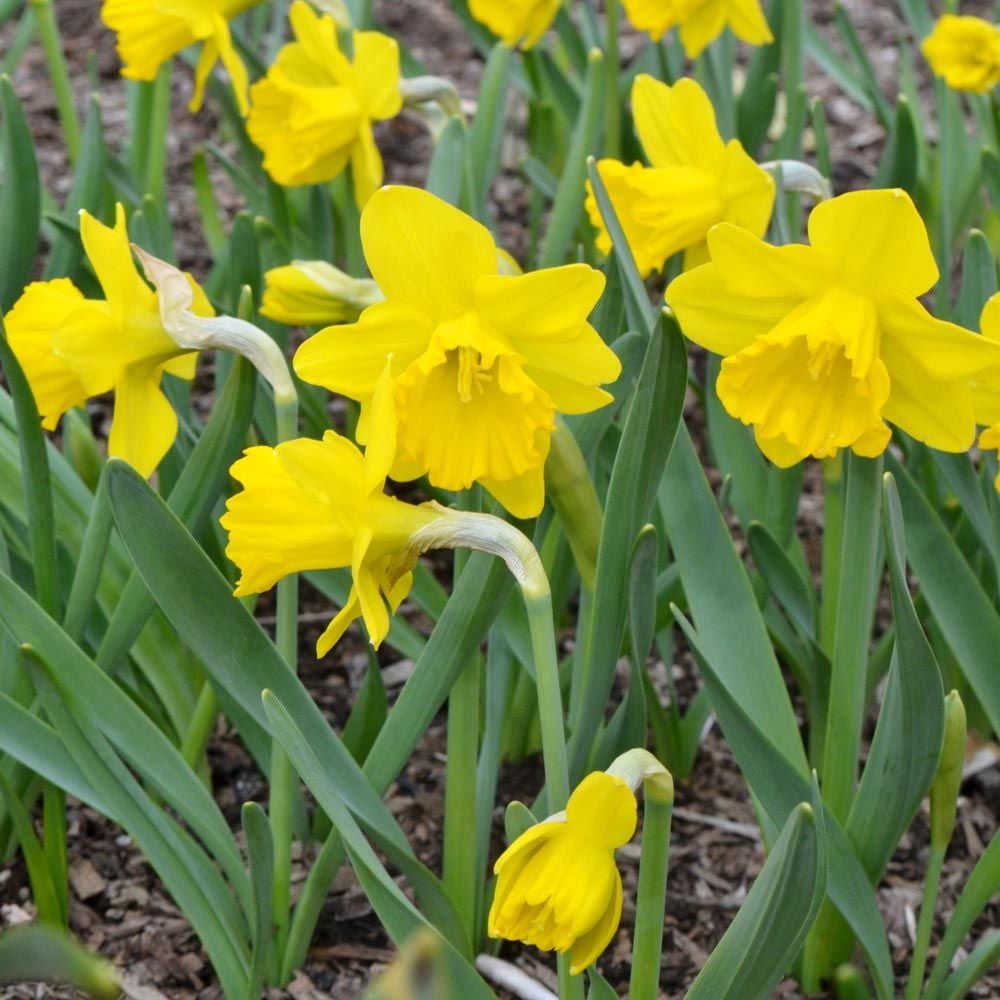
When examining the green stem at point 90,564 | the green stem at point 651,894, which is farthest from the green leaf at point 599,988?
the green stem at point 90,564

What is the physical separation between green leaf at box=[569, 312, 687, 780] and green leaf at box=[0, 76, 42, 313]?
904 mm

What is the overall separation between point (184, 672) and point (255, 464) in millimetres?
675

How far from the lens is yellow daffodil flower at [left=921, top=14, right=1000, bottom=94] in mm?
2314

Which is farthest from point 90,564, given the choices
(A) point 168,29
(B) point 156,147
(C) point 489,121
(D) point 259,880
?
(B) point 156,147

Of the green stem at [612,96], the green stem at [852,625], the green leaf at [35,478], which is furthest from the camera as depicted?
the green stem at [612,96]

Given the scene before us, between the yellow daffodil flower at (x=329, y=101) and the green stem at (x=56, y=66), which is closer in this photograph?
the yellow daffodil flower at (x=329, y=101)

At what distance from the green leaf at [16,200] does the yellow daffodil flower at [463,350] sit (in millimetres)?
704

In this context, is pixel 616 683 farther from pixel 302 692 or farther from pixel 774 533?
pixel 302 692

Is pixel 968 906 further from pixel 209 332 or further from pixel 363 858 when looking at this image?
pixel 209 332

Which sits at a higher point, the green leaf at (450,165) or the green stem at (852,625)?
the green leaf at (450,165)

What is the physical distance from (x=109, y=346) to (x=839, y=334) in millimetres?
715

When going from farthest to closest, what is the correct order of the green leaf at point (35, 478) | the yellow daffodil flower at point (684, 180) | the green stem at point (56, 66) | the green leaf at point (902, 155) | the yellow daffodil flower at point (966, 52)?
the green stem at point (56, 66) < the yellow daffodil flower at point (966, 52) < the green leaf at point (902, 155) < the yellow daffodil flower at point (684, 180) < the green leaf at point (35, 478)

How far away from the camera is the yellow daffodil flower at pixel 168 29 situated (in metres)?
2.12

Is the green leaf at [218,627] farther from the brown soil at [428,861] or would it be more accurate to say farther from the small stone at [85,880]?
the small stone at [85,880]
